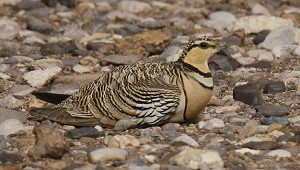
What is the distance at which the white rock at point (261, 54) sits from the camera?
10.3 meters

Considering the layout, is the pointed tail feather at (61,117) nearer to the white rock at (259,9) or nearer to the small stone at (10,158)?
the small stone at (10,158)

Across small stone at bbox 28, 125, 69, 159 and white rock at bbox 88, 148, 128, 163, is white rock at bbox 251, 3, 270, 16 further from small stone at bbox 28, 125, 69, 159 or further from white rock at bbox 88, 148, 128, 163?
small stone at bbox 28, 125, 69, 159

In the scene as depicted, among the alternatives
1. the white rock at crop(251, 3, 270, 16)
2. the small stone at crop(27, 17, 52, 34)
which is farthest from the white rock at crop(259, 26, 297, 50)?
the small stone at crop(27, 17, 52, 34)

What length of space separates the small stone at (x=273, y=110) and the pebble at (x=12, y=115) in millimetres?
2263

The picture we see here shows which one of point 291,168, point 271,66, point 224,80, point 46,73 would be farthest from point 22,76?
point 291,168

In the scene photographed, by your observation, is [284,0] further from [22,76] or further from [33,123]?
[33,123]

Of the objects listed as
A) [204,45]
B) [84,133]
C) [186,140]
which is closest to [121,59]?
[204,45]

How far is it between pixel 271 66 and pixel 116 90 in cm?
284

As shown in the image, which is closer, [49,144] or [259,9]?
[49,144]

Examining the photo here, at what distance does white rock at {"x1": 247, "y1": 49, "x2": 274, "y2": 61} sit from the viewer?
33.7 ft

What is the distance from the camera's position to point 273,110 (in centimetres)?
812

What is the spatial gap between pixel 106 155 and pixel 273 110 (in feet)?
6.82

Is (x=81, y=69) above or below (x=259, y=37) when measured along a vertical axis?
below

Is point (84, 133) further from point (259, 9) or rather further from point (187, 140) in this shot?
point (259, 9)
